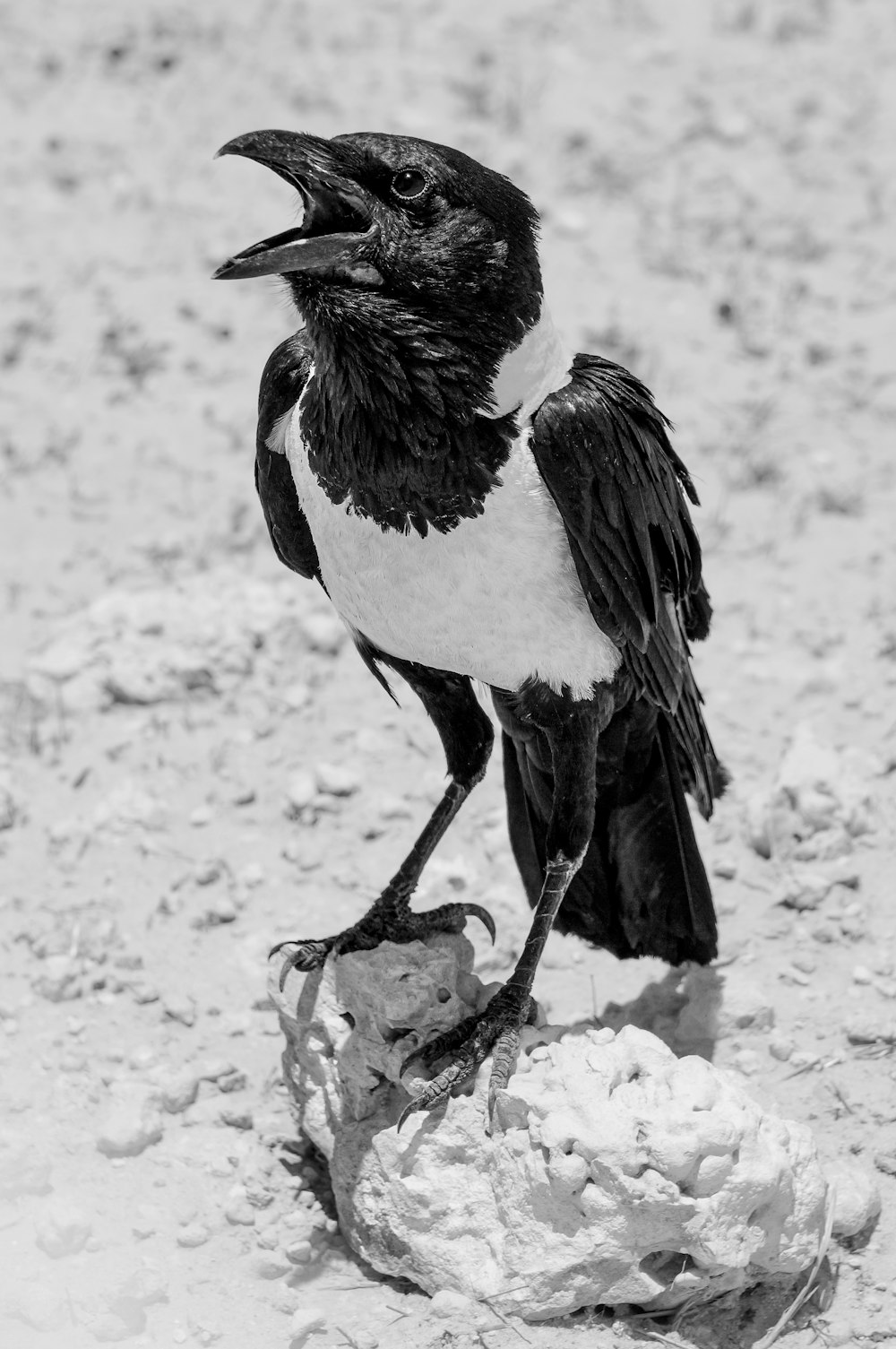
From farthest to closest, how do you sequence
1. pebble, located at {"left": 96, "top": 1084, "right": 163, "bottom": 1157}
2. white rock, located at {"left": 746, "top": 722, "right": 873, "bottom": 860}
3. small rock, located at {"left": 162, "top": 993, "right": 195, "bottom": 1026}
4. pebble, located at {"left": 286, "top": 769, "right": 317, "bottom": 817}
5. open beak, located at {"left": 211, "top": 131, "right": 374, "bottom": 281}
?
pebble, located at {"left": 286, "top": 769, "right": 317, "bottom": 817} < white rock, located at {"left": 746, "top": 722, "right": 873, "bottom": 860} < small rock, located at {"left": 162, "top": 993, "right": 195, "bottom": 1026} < pebble, located at {"left": 96, "top": 1084, "right": 163, "bottom": 1157} < open beak, located at {"left": 211, "top": 131, "right": 374, "bottom": 281}

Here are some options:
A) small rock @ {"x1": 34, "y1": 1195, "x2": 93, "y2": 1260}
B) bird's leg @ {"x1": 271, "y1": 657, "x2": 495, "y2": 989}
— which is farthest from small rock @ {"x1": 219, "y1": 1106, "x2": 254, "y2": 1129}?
small rock @ {"x1": 34, "y1": 1195, "x2": 93, "y2": 1260}

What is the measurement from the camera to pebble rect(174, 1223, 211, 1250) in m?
3.51

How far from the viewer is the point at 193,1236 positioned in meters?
3.51

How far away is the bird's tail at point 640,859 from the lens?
399 cm

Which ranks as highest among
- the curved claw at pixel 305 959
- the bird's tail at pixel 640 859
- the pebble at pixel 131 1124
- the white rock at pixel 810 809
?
the white rock at pixel 810 809

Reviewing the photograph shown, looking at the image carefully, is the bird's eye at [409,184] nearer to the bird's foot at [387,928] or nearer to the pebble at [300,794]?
the bird's foot at [387,928]

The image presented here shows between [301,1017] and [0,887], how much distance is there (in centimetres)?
131

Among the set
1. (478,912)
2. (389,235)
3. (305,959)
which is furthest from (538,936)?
(389,235)

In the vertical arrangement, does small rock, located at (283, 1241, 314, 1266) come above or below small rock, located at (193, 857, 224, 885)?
below

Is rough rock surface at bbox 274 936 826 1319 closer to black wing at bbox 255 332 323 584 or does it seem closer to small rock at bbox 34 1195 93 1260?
small rock at bbox 34 1195 93 1260

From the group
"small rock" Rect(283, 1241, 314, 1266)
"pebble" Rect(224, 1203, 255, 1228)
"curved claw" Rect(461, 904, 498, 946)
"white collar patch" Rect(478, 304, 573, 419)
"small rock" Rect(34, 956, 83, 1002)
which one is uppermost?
"white collar patch" Rect(478, 304, 573, 419)

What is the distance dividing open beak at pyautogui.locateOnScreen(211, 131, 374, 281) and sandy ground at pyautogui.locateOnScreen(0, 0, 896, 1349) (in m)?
2.04

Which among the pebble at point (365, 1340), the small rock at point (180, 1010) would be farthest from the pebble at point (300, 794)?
the pebble at point (365, 1340)

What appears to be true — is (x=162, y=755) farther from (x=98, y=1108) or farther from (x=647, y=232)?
(x=647, y=232)
